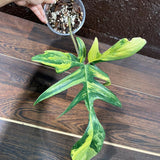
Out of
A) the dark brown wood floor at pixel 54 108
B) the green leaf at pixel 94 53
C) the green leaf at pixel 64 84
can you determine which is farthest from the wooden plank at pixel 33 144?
the green leaf at pixel 94 53

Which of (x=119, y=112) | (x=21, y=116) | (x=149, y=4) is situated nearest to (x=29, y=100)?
(x=21, y=116)

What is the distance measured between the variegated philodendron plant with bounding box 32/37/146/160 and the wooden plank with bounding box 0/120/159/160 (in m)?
0.37

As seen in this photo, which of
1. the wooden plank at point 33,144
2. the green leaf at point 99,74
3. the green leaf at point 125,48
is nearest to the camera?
the green leaf at point 125,48

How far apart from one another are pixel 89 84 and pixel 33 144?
0.50 m

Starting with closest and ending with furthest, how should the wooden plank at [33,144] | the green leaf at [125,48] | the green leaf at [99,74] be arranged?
1. the green leaf at [125,48]
2. the green leaf at [99,74]
3. the wooden plank at [33,144]

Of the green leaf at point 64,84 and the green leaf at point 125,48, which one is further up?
the green leaf at point 125,48

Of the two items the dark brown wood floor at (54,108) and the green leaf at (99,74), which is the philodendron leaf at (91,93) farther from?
the dark brown wood floor at (54,108)

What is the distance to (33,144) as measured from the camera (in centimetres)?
98

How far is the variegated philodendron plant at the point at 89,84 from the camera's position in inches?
25.2

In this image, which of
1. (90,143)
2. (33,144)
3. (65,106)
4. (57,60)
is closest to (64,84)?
(57,60)

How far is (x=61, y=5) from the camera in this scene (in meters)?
1.03

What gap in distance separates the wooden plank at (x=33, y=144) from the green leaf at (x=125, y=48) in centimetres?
54

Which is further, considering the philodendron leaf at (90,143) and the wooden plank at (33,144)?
the wooden plank at (33,144)

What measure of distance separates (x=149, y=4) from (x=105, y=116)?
0.83 m
